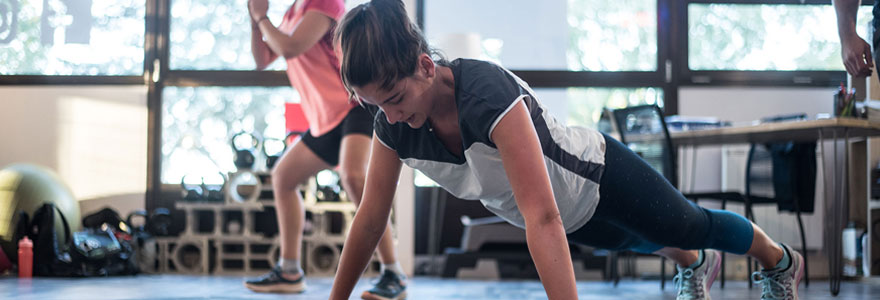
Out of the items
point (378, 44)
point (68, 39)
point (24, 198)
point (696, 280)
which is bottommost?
point (696, 280)

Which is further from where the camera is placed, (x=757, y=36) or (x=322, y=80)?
(x=757, y=36)

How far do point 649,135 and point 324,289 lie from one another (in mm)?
1667

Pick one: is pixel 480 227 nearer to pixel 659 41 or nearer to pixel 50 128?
pixel 659 41

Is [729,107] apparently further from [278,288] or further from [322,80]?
[278,288]

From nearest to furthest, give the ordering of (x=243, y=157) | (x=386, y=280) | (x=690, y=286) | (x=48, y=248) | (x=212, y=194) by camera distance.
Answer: (x=690, y=286) → (x=386, y=280) → (x=48, y=248) → (x=243, y=157) → (x=212, y=194)

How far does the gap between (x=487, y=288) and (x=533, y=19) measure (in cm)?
194

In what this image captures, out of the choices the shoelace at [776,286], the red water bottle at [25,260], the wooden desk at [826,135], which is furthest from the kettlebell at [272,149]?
the shoelace at [776,286]

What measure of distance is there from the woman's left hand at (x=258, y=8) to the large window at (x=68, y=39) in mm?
2654

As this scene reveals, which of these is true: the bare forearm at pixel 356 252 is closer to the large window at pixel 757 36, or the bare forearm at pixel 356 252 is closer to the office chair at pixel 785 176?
the office chair at pixel 785 176

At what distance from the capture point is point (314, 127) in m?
2.76

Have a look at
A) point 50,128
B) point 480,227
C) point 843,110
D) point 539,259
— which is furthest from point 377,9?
point 50,128

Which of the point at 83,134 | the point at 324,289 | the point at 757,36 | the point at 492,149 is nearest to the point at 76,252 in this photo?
the point at 83,134

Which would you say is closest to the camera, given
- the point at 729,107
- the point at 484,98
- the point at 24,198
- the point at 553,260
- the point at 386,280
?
the point at 553,260

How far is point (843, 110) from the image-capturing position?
3590 millimetres
